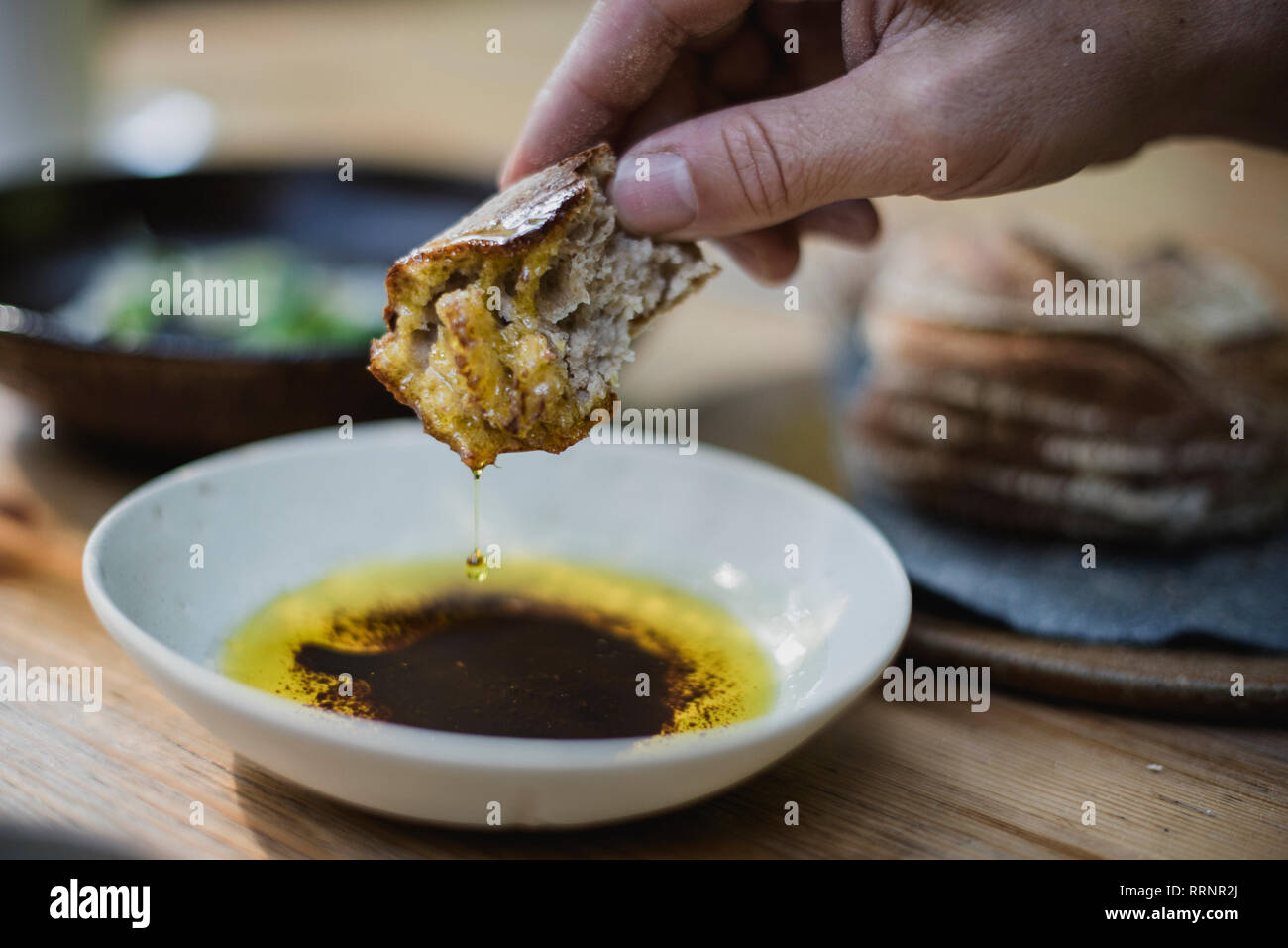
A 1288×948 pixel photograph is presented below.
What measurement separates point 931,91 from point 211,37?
7.24m

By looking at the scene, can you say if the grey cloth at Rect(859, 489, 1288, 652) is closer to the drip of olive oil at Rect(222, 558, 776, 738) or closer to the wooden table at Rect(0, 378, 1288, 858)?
the wooden table at Rect(0, 378, 1288, 858)

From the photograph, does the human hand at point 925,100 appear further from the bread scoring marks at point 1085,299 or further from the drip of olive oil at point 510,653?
the drip of olive oil at point 510,653

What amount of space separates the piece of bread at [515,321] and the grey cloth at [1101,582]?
0.64m

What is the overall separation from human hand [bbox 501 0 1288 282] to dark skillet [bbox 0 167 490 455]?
0.60 m

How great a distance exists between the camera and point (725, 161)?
1.44m

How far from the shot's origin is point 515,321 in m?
1.36

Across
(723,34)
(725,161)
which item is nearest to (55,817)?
(725,161)

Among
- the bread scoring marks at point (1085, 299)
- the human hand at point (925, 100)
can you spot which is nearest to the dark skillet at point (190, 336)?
the human hand at point (925, 100)

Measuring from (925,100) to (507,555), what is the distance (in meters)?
0.93

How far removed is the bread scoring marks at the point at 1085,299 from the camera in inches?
78.3

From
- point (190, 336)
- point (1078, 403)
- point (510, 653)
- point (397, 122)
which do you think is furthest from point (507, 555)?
point (397, 122)

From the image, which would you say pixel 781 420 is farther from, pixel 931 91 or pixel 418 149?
pixel 418 149

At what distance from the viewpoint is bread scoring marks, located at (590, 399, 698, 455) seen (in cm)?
187

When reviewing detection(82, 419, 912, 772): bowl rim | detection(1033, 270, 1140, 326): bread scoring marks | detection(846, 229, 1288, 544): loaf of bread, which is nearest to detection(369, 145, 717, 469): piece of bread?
detection(82, 419, 912, 772): bowl rim
